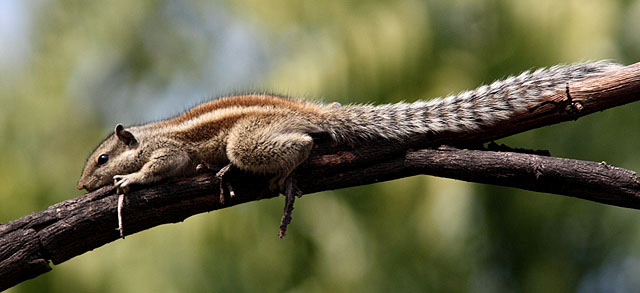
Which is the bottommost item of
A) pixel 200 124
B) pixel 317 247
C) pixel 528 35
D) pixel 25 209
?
pixel 317 247

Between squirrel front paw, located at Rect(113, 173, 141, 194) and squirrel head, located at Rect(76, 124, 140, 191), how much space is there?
1.20 feet

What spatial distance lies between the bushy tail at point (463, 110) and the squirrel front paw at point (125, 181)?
1342 millimetres

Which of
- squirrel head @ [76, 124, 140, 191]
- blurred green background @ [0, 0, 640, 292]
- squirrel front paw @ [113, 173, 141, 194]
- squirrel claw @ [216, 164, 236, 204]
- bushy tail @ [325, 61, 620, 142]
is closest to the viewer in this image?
bushy tail @ [325, 61, 620, 142]

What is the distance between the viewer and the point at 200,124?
Answer: 478 cm

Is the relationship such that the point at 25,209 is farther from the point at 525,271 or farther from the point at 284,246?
the point at 525,271

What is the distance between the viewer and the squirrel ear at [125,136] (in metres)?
4.91

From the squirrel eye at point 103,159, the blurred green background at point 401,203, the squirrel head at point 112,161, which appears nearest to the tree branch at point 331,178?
the squirrel head at point 112,161

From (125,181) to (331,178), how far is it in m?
1.38

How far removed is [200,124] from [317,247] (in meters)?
4.45

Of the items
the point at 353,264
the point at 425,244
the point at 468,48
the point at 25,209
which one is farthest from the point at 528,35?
the point at 25,209

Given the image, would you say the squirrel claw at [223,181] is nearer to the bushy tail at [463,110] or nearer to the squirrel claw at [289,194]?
the squirrel claw at [289,194]

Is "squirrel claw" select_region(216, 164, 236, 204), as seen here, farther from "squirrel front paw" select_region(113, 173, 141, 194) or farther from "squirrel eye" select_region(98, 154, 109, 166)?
"squirrel eye" select_region(98, 154, 109, 166)

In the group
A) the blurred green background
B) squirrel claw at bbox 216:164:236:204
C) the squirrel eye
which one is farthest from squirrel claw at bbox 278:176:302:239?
the blurred green background

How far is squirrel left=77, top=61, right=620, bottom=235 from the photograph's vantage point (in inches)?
167
